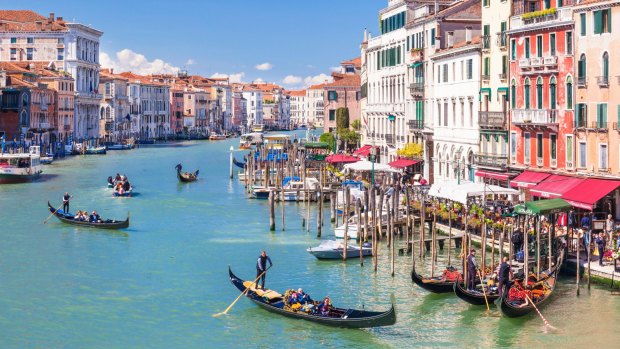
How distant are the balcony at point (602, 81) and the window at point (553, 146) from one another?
1.99 metres

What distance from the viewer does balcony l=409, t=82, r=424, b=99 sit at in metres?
Answer: 30.6

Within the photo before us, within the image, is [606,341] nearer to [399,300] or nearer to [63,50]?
[399,300]

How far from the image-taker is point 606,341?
44.9ft

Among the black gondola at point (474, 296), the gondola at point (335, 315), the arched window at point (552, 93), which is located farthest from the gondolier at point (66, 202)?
the black gondola at point (474, 296)

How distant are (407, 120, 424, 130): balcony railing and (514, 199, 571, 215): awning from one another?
13188 millimetres

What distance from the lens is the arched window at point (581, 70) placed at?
19609mm

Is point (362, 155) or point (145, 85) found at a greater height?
point (145, 85)

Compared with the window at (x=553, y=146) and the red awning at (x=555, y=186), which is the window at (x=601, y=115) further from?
the window at (x=553, y=146)

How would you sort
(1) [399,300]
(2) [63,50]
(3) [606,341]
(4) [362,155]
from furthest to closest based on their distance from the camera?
(2) [63,50]
(4) [362,155]
(1) [399,300]
(3) [606,341]

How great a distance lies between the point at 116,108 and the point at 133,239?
58.5 metres

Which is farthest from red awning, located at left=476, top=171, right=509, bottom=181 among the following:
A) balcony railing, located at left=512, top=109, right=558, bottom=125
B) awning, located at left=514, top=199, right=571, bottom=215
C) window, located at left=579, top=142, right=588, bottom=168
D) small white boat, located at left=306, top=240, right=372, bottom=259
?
awning, located at left=514, top=199, right=571, bottom=215

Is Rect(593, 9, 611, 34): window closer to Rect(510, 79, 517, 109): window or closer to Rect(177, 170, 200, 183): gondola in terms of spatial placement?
Rect(510, 79, 517, 109): window

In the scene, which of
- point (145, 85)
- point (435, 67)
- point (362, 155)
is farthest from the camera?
point (145, 85)

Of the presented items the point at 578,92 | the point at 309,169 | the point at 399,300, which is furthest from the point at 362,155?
the point at 399,300
